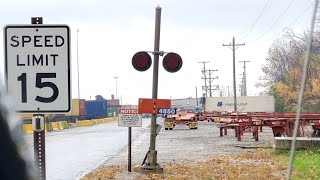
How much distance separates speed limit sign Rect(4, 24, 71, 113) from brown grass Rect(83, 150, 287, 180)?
811cm

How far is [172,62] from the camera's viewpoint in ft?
41.9

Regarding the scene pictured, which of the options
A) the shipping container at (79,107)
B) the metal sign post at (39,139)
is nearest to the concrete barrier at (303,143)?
the metal sign post at (39,139)

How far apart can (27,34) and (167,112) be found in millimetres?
8870

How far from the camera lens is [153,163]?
1383 cm

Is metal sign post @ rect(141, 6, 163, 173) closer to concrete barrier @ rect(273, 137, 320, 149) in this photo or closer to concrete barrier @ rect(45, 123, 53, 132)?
concrete barrier @ rect(273, 137, 320, 149)

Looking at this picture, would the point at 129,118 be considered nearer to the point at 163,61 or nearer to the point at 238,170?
the point at 163,61

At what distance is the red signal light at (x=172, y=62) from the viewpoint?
12.7 m

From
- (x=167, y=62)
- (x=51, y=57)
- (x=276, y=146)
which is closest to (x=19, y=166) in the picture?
(x=51, y=57)

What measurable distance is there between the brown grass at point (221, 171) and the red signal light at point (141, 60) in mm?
2528

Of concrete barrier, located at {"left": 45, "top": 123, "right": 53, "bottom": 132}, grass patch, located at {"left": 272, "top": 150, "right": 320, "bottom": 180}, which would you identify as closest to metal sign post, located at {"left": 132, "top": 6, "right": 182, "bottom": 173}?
grass patch, located at {"left": 272, "top": 150, "right": 320, "bottom": 180}

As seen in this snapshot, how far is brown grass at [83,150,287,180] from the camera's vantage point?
13080 mm

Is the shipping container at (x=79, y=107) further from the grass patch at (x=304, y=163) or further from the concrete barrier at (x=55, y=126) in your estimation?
the grass patch at (x=304, y=163)

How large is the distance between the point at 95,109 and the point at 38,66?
81437 mm

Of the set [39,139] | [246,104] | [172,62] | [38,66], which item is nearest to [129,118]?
[172,62]
